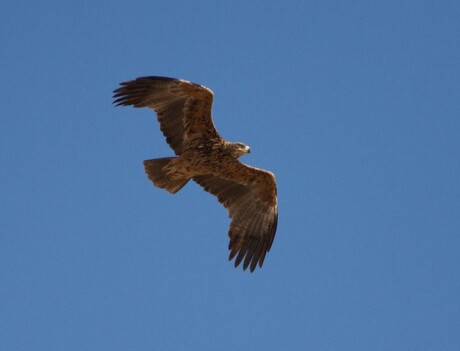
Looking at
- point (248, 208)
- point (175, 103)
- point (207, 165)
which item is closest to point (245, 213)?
point (248, 208)

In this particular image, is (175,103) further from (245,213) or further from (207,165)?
(245,213)

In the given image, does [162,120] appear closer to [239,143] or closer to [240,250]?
[239,143]

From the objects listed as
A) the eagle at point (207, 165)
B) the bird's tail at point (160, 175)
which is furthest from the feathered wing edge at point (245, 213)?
the bird's tail at point (160, 175)

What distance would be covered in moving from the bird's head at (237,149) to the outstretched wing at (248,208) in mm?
689

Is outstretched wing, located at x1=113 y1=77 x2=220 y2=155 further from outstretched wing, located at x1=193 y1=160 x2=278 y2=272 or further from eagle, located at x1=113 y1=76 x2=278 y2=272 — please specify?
outstretched wing, located at x1=193 y1=160 x2=278 y2=272

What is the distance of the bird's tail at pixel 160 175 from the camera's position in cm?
1418

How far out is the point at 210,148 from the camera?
1416 cm

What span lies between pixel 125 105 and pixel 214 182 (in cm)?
212

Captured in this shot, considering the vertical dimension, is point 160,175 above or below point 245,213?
below

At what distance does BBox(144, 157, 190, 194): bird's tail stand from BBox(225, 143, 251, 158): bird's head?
0.92 metres

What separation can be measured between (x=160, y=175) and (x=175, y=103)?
3.92 feet

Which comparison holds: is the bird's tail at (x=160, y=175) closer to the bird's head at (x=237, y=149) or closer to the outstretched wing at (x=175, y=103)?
the outstretched wing at (x=175, y=103)

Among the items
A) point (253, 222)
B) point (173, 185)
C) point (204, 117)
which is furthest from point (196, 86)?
point (253, 222)

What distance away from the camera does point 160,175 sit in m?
14.3
